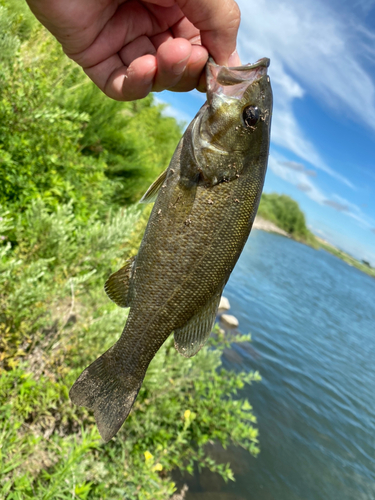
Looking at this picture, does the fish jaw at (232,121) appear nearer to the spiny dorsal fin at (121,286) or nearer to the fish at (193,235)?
the fish at (193,235)

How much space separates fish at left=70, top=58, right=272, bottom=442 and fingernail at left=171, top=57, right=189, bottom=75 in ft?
0.57

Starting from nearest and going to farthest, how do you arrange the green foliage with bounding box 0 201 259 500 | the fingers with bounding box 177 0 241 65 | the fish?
1. the fish
2. the fingers with bounding box 177 0 241 65
3. the green foliage with bounding box 0 201 259 500

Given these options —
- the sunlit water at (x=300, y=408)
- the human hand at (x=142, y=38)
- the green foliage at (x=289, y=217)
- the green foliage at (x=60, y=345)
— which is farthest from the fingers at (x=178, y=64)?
the green foliage at (x=289, y=217)

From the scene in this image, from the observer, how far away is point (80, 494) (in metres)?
3.72

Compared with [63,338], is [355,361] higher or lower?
lower

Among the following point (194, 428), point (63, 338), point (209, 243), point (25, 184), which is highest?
point (209, 243)

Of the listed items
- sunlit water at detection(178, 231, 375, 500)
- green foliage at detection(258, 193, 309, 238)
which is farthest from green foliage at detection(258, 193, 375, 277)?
sunlit water at detection(178, 231, 375, 500)

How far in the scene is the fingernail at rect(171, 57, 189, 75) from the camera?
2418 millimetres

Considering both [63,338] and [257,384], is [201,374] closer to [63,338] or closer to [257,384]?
[63,338]

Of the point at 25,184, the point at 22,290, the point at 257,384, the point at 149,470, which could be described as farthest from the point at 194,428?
the point at 257,384

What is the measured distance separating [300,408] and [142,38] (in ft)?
41.1

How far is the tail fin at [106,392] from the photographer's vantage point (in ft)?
7.59

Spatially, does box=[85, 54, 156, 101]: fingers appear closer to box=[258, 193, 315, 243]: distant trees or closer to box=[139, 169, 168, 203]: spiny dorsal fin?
box=[139, 169, 168, 203]: spiny dorsal fin

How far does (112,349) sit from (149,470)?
295 cm
